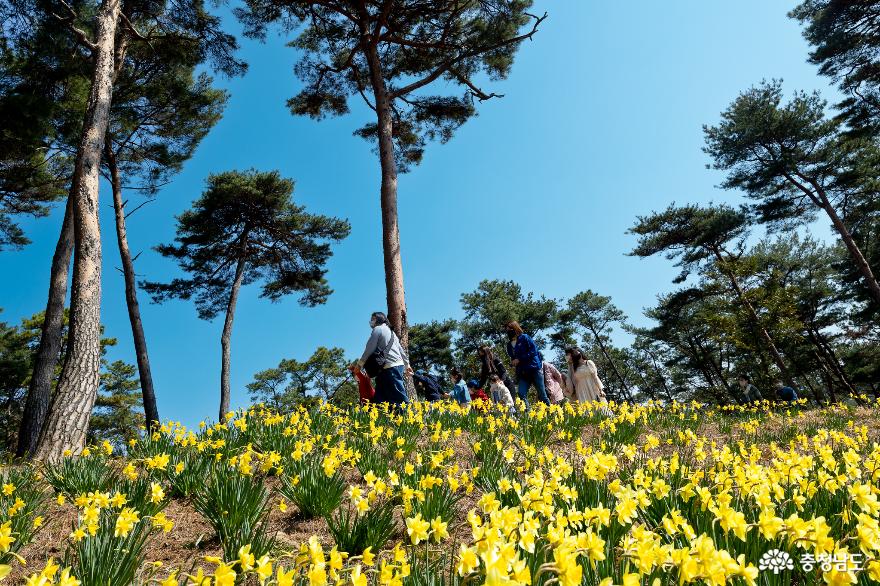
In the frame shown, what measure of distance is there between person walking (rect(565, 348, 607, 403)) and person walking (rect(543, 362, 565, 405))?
354mm

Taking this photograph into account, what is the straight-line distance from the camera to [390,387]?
598cm

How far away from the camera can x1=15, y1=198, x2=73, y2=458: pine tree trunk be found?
666 cm

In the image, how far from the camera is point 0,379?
15281 mm

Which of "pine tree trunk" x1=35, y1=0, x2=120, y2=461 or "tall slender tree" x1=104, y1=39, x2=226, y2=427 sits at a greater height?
"tall slender tree" x1=104, y1=39, x2=226, y2=427

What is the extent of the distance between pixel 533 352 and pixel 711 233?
15.9 meters

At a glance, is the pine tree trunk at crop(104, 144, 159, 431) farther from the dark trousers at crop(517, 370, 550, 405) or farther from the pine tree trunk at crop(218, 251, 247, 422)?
the dark trousers at crop(517, 370, 550, 405)

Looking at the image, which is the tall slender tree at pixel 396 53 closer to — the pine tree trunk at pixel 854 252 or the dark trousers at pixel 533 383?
the dark trousers at pixel 533 383

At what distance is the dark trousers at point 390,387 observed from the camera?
19.6 feet

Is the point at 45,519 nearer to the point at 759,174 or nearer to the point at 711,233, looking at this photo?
the point at 759,174

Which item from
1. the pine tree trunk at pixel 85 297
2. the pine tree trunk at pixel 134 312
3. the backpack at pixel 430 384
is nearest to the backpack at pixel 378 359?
the backpack at pixel 430 384

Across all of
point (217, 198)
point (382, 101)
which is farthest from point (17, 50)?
point (382, 101)

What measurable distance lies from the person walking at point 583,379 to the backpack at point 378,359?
3.17 metres

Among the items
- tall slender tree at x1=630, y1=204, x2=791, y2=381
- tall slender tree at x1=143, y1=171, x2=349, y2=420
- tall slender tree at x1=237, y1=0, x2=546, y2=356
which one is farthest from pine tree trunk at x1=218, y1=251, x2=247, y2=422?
tall slender tree at x1=630, y1=204, x2=791, y2=381

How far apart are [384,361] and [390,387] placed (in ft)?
1.13
